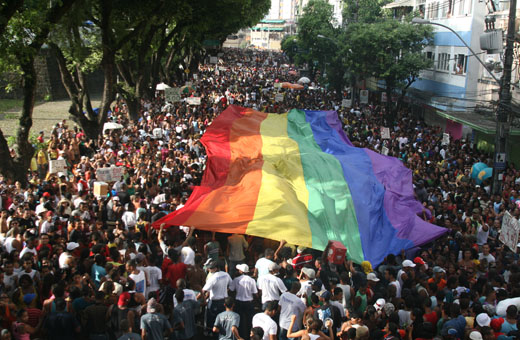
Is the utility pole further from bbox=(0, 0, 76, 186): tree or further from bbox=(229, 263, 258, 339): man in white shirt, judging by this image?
bbox=(0, 0, 76, 186): tree

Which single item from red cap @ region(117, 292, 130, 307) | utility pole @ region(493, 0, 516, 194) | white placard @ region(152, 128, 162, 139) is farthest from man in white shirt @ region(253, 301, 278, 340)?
white placard @ region(152, 128, 162, 139)

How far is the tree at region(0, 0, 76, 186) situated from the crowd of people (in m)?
0.58

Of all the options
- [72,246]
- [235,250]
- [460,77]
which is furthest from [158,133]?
[460,77]

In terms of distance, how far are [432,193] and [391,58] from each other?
18.3m

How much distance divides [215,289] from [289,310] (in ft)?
3.96

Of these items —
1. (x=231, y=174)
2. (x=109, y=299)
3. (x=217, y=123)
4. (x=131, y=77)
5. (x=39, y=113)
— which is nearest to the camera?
(x=109, y=299)

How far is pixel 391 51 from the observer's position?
32844 mm

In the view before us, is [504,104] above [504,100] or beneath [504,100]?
beneath

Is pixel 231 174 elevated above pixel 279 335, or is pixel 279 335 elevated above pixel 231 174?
pixel 231 174

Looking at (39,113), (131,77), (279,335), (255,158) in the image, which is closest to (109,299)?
(279,335)

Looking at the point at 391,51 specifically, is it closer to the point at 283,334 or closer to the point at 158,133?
the point at 158,133

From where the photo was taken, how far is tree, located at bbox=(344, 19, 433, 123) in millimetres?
31203

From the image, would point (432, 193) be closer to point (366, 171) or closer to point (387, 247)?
point (366, 171)

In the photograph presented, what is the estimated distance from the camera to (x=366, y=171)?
15.0 m
